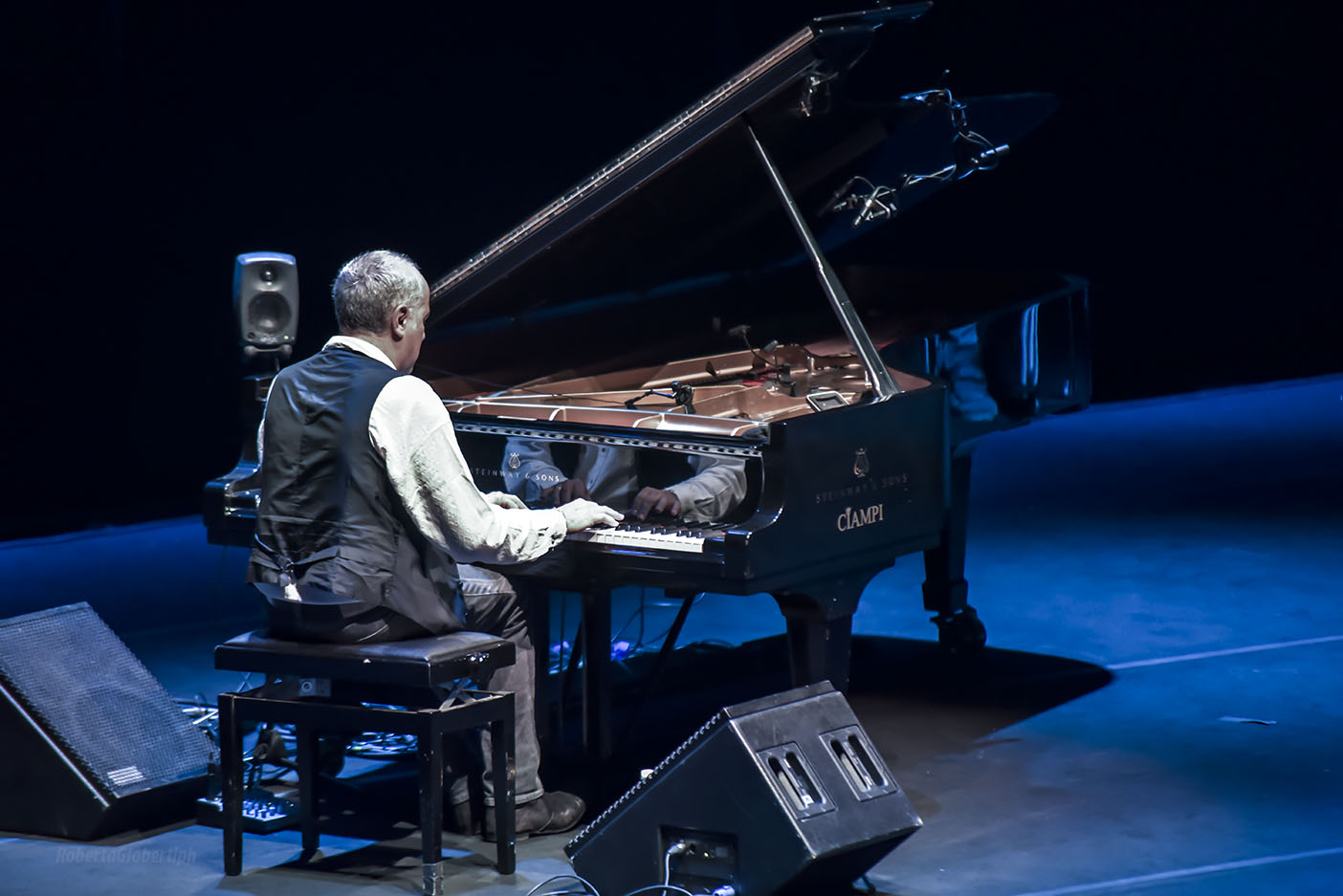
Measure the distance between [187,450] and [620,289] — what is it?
3.57 metres

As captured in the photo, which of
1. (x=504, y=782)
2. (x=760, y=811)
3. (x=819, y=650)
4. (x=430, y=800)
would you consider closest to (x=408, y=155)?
(x=819, y=650)

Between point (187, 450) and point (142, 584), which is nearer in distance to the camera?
point (142, 584)

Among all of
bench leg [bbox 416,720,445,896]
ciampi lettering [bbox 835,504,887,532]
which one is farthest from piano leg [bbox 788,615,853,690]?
bench leg [bbox 416,720,445,896]

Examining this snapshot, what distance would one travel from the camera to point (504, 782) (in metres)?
3.81

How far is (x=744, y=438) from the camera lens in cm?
405

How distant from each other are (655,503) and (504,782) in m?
0.77

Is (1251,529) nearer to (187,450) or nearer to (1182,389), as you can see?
(1182,389)

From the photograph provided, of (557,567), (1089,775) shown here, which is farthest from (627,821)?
(1089,775)

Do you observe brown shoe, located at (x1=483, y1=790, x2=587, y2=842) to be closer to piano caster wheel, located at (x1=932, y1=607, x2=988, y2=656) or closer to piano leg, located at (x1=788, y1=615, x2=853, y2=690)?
piano leg, located at (x1=788, y1=615, x2=853, y2=690)

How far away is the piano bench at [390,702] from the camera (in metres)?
3.67

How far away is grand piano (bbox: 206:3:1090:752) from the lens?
161 inches

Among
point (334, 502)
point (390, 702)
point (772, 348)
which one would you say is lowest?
point (390, 702)

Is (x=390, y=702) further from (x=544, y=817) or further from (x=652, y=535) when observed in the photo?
(x=652, y=535)

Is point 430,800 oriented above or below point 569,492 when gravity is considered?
below
